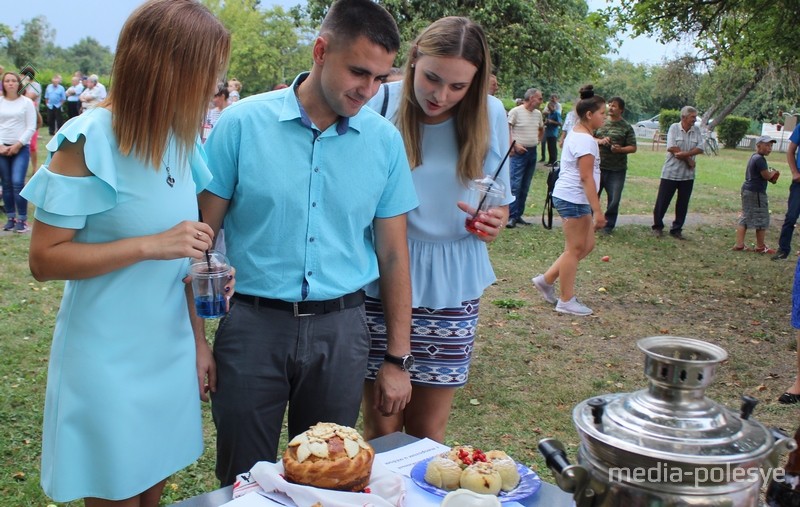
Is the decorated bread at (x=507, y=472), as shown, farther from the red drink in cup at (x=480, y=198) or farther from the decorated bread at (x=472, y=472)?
the red drink in cup at (x=480, y=198)

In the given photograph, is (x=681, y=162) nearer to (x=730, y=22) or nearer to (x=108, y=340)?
(x=730, y=22)

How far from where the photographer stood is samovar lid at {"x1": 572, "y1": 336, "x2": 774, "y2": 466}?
1.13m

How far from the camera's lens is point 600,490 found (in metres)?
1.21

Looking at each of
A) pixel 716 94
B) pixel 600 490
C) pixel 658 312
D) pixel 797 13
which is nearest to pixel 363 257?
pixel 600 490

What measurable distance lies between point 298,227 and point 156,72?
0.62 meters

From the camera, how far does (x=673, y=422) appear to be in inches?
46.0

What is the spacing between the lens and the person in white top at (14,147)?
957 centimetres

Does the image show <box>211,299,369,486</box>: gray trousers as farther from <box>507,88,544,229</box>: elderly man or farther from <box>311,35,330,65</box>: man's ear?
<box>507,88,544,229</box>: elderly man

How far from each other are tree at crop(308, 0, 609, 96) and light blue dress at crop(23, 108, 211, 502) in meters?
17.4

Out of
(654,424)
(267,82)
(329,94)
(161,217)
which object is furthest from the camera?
(267,82)

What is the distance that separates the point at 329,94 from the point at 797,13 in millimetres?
8643

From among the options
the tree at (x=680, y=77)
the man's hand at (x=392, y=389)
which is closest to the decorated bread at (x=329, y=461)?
the man's hand at (x=392, y=389)

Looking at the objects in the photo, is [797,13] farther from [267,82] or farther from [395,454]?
[267,82]

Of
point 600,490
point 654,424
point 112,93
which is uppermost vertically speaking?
point 112,93
